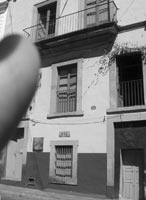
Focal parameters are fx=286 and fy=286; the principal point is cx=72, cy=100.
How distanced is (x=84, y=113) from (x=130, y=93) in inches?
85.0

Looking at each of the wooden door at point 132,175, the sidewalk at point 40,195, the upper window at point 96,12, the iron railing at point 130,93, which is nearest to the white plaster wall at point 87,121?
the iron railing at point 130,93

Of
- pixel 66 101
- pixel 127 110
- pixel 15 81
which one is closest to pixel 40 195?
pixel 66 101

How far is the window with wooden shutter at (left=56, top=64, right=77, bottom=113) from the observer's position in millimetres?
13461

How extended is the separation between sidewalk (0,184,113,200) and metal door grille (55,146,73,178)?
0.80m

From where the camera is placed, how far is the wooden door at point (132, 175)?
10820 mm

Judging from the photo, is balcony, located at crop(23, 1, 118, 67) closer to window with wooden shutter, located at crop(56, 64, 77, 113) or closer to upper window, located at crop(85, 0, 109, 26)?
upper window, located at crop(85, 0, 109, 26)

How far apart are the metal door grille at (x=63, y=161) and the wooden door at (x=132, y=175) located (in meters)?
2.47

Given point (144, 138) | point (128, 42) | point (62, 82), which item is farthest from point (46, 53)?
point (144, 138)

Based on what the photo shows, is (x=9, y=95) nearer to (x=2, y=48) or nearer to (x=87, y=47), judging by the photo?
(x=2, y=48)

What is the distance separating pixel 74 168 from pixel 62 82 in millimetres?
4245

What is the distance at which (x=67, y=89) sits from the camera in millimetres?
13727

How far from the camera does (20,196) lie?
11742 mm

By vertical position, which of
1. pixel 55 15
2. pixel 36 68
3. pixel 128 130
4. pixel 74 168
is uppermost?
pixel 55 15

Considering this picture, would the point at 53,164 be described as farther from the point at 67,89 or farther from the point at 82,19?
the point at 82,19
